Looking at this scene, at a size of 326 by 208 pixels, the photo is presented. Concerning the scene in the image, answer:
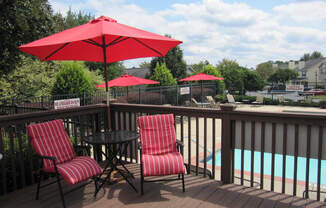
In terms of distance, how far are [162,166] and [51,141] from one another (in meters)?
1.44

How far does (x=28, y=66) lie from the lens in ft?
44.4

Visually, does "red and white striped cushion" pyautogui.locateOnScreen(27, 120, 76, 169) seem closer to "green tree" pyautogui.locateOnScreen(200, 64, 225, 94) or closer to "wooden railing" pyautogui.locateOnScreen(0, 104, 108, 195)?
"wooden railing" pyautogui.locateOnScreen(0, 104, 108, 195)

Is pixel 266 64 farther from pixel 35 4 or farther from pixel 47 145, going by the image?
pixel 47 145

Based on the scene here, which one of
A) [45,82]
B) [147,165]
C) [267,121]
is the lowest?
[147,165]

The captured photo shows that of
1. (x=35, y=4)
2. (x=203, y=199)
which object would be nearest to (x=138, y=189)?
(x=203, y=199)

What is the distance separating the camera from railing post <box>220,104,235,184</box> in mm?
3156

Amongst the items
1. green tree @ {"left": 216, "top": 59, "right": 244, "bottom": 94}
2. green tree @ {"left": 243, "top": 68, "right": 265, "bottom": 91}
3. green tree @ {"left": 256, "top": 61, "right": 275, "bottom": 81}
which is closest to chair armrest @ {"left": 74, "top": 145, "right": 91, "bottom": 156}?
green tree @ {"left": 216, "top": 59, "right": 244, "bottom": 94}

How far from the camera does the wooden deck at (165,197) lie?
2.71 metres

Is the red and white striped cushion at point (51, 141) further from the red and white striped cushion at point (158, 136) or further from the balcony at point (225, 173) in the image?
the red and white striped cushion at point (158, 136)

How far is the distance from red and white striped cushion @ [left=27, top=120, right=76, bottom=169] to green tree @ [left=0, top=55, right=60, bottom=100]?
1037 cm

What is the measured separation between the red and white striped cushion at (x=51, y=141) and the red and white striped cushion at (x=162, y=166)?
1046 millimetres

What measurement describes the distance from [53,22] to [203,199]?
9.05 meters

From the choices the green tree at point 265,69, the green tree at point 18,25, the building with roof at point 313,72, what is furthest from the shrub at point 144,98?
the green tree at point 265,69

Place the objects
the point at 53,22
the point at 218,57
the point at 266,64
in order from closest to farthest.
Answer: the point at 53,22, the point at 218,57, the point at 266,64
